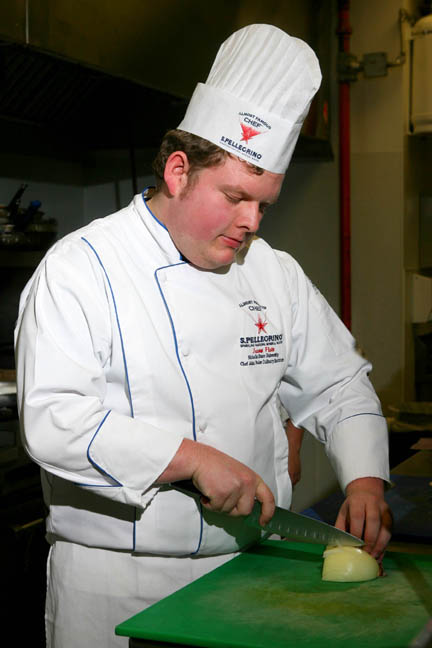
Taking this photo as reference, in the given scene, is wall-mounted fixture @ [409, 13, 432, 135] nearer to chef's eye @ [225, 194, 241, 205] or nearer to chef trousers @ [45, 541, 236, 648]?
chef's eye @ [225, 194, 241, 205]

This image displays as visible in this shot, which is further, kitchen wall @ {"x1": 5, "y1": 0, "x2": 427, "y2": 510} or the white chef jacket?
kitchen wall @ {"x1": 5, "y1": 0, "x2": 427, "y2": 510}

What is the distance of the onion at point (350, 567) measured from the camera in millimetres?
1157

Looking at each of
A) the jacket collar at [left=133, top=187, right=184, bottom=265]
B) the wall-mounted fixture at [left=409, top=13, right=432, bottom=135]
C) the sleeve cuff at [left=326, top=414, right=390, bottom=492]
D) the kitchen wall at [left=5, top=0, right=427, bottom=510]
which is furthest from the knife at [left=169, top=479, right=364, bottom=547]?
the wall-mounted fixture at [left=409, top=13, right=432, bottom=135]

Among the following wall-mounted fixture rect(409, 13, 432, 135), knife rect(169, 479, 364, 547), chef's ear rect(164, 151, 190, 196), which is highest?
wall-mounted fixture rect(409, 13, 432, 135)

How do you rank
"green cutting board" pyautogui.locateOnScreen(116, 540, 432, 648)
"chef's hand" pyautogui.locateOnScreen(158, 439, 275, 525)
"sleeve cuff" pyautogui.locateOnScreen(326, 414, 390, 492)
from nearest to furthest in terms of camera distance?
1. "green cutting board" pyautogui.locateOnScreen(116, 540, 432, 648)
2. "chef's hand" pyautogui.locateOnScreen(158, 439, 275, 525)
3. "sleeve cuff" pyautogui.locateOnScreen(326, 414, 390, 492)

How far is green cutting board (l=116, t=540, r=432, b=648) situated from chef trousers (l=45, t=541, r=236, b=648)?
3.5 inches

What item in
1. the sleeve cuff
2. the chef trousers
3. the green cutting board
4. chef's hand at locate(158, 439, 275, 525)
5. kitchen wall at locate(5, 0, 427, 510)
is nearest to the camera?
the green cutting board

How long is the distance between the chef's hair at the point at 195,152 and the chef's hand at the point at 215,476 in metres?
0.45

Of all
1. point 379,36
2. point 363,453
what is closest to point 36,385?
point 363,453

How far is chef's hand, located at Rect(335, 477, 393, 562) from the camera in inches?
49.8

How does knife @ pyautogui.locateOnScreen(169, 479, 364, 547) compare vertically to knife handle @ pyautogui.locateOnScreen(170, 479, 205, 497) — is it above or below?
below

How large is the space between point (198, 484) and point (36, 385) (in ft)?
0.88

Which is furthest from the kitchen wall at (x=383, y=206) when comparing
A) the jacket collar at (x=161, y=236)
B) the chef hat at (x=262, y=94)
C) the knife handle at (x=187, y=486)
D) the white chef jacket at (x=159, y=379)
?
the knife handle at (x=187, y=486)

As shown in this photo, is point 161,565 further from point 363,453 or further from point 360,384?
point 360,384
